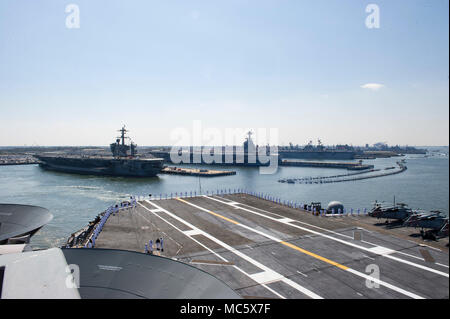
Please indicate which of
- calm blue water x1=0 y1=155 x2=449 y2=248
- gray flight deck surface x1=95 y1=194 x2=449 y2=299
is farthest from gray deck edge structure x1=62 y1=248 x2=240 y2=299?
calm blue water x1=0 y1=155 x2=449 y2=248

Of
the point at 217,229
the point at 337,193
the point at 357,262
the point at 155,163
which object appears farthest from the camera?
the point at 155,163

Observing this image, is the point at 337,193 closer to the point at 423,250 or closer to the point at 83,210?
the point at 423,250

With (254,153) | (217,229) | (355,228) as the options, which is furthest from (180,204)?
(254,153)

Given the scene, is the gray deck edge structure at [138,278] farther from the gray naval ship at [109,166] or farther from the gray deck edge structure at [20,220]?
the gray naval ship at [109,166]
